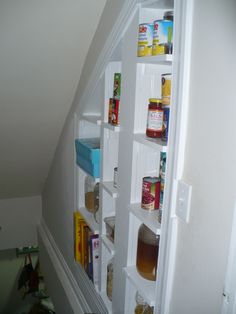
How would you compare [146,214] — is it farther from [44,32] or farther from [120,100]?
[44,32]

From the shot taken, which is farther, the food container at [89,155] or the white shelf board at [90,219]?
the white shelf board at [90,219]

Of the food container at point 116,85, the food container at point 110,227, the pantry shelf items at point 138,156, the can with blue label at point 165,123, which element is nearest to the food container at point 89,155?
the pantry shelf items at point 138,156

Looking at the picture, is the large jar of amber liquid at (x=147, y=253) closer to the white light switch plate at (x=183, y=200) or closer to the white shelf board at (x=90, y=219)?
the white light switch plate at (x=183, y=200)

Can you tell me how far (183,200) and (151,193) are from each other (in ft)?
0.79

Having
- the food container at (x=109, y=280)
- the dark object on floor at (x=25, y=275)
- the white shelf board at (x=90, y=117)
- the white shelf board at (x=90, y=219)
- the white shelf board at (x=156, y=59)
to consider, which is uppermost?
the white shelf board at (x=156, y=59)

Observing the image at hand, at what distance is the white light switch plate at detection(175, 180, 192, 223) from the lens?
32.7 inches

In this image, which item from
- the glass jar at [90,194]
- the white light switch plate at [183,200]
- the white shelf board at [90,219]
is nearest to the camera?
the white light switch plate at [183,200]

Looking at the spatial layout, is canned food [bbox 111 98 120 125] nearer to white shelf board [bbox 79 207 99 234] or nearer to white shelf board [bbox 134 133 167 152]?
white shelf board [bbox 134 133 167 152]

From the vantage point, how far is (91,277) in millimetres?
1735

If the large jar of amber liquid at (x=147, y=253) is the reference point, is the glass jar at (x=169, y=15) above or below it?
above

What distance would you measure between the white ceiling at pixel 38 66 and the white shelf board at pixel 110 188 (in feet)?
2.16

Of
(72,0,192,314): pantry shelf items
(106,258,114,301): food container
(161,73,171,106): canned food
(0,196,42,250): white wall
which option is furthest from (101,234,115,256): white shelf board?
(0,196,42,250): white wall

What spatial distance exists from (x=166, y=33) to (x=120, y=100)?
1.13 ft

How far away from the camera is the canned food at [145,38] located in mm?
989
